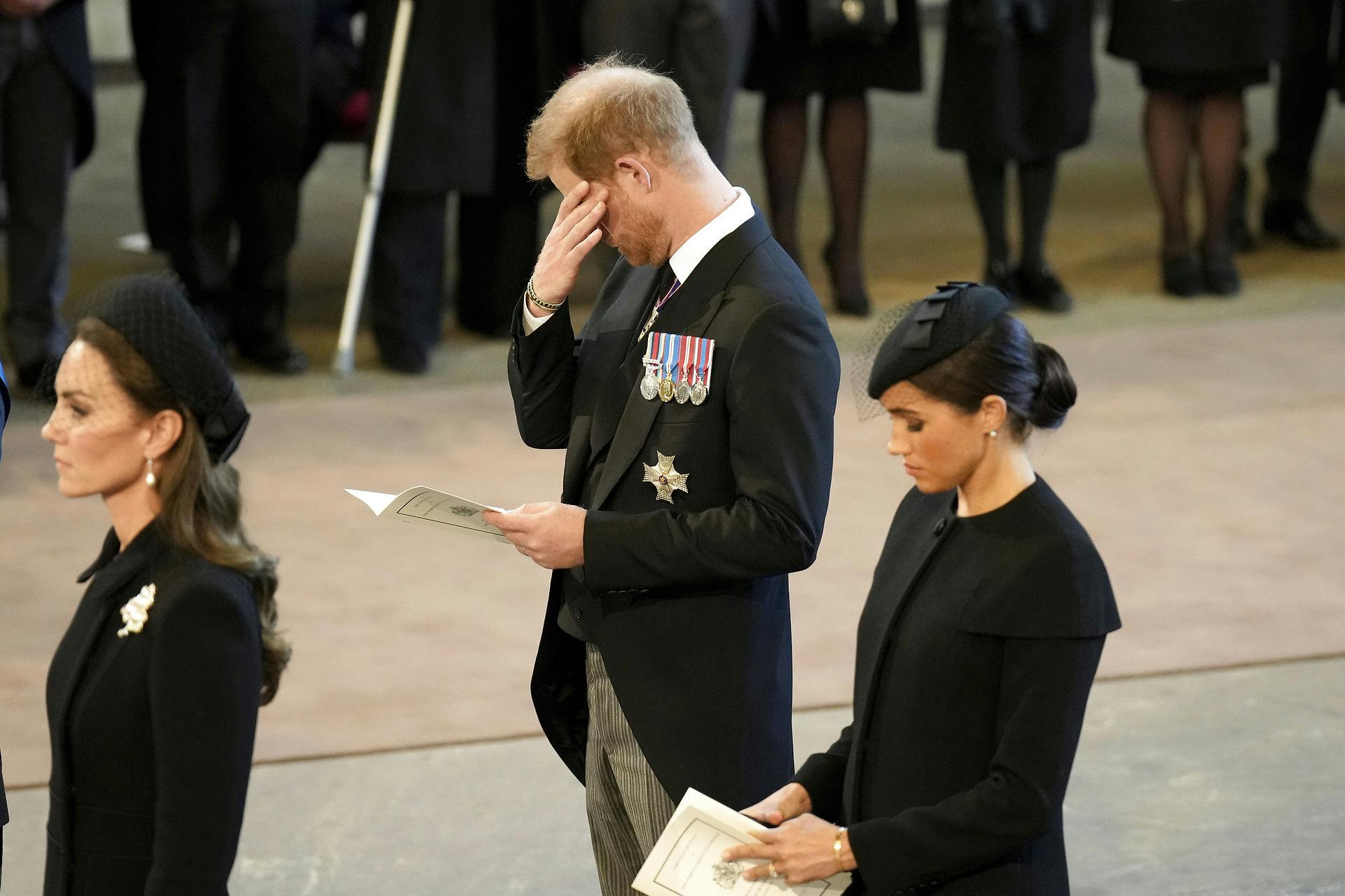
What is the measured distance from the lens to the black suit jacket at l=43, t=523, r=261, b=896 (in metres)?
2.10

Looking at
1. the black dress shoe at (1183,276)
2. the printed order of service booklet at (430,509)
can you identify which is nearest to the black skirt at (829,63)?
the black dress shoe at (1183,276)

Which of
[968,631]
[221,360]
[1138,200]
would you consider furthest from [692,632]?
[1138,200]

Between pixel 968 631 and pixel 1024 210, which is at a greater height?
pixel 968 631

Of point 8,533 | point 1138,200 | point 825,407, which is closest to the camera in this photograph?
point 825,407

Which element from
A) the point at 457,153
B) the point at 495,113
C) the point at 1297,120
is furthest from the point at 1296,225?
the point at 457,153

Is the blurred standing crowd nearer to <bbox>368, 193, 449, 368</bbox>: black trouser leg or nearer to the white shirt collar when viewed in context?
<bbox>368, 193, 449, 368</bbox>: black trouser leg

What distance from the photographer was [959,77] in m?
6.79

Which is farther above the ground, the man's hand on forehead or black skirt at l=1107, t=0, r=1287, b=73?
the man's hand on forehead

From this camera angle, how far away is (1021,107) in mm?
6734

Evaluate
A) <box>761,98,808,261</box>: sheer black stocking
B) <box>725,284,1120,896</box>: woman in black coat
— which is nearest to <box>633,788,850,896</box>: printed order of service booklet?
<box>725,284,1120,896</box>: woman in black coat

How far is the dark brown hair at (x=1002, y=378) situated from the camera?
2.05 meters

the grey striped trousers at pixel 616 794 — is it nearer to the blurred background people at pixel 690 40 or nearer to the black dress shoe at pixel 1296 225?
the blurred background people at pixel 690 40

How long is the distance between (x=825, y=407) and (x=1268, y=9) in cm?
497

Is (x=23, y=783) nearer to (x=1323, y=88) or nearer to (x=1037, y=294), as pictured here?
(x=1037, y=294)
